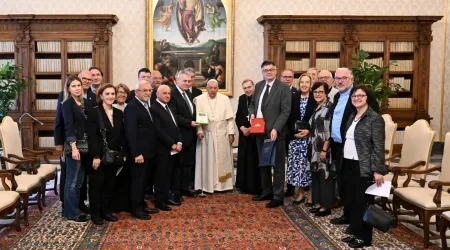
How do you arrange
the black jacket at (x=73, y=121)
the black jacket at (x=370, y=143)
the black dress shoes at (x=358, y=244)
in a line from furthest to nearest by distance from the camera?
the black jacket at (x=73, y=121) → the black dress shoes at (x=358, y=244) → the black jacket at (x=370, y=143)

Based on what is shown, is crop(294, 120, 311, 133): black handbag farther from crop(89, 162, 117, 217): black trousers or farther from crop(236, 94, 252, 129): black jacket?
crop(89, 162, 117, 217): black trousers

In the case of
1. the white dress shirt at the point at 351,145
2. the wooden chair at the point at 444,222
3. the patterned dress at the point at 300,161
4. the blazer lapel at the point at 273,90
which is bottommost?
the wooden chair at the point at 444,222

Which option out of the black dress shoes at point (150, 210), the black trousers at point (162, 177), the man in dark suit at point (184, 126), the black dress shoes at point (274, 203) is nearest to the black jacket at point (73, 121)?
the black trousers at point (162, 177)

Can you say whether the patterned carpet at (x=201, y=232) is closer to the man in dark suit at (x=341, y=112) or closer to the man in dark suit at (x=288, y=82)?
the man in dark suit at (x=341, y=112)

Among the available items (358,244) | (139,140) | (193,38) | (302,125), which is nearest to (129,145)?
(139,140)

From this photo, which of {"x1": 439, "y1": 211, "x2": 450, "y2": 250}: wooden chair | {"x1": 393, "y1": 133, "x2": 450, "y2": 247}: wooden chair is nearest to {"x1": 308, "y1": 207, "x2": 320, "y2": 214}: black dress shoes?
{"x1": 393, "y1": 133, "x2": 450, "y2": 247}: wooden chair

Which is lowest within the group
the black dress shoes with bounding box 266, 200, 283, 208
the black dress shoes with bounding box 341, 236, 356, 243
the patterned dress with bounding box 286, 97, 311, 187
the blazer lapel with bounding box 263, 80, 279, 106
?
the black dress shoes with bounding box 341, 236, 356, 243

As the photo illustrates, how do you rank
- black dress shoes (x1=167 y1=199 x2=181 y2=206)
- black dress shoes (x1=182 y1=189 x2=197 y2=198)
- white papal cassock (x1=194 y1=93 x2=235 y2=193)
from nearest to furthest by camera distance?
black dress shoes (x1=167 y1=199 x2=181 y2=206) < black dress shoes (x1=182 y1=189 x2=197 y2=198) < white papal cassock (x1=194 y1=93 x2=235 y2=193)

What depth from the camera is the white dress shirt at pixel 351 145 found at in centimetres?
399

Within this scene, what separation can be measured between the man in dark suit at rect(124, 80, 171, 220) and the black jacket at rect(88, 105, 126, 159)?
7cm

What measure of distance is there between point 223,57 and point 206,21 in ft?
2.70

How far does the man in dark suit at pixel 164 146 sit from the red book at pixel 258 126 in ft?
3.03

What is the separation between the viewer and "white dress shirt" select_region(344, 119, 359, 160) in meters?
3.99

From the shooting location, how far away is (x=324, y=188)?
200 inches
